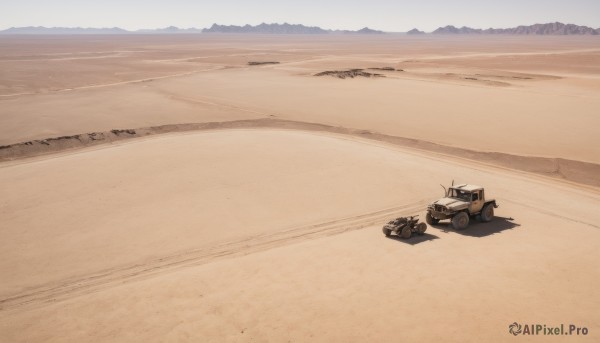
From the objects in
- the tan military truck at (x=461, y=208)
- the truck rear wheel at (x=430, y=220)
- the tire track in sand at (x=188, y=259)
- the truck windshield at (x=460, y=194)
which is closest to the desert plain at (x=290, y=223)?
the tire track in sand at (x=188, y=259)

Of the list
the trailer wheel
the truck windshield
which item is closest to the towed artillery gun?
the trailer wheel

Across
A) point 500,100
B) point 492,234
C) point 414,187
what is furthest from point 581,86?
point 492,234

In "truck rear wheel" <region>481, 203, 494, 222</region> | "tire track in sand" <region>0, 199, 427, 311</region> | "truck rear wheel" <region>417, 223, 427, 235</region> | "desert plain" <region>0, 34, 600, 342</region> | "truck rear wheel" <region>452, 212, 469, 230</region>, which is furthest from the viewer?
"truck rear wheel" <region>481, 203, 494, 222</region>

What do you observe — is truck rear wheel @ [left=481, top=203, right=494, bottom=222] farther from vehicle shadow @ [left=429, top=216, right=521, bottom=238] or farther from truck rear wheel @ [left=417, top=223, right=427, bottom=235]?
truck rear wheel @ [left=417, top=223, right=427, bottom=235]

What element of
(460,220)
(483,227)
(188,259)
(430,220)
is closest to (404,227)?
(430,220)

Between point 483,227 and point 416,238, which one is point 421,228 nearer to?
point 416,238
